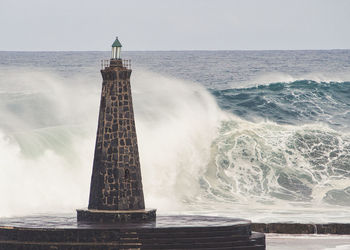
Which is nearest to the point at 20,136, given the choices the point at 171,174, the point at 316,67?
the point at 171,174

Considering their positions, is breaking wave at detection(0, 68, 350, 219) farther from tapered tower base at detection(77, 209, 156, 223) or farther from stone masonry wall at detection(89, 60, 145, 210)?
stone masonry wall at detection(89, 60, 145, 210)

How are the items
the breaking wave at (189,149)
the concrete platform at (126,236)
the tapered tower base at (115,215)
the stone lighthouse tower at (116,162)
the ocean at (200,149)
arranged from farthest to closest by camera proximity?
the breaking wave at (189,149), the ocean at (200,149), the stone lighthouse tower at (116,162), the tapered tower base at (115,215), the concrete platform at (126,236)

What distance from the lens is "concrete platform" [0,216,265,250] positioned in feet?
65.3

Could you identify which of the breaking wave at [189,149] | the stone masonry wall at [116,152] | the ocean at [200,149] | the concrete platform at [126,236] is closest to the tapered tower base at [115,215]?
the stone masonry wall at [116,152]

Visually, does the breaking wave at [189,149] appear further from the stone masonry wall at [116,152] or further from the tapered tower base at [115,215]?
the stone masonry wall at [116,152]

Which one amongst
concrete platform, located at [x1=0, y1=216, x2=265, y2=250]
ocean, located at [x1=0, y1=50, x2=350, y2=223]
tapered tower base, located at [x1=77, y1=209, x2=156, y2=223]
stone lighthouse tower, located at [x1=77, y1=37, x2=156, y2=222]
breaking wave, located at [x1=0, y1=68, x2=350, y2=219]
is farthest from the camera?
breaking wave, located at [x1=0, y1=68, x2=350, y2=219]

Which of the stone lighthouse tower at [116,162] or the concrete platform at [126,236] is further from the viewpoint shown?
the stone lighthouse tower at [116,162]

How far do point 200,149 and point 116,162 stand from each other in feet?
55.9

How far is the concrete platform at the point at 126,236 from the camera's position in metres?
19.9

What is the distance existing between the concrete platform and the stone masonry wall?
1.10 m

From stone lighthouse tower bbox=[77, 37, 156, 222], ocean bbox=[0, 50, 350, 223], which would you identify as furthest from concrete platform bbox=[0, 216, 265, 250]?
ocean bbox=[0, 50, 350, 223]

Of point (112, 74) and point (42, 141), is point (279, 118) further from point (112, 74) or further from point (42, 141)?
point (112, 74)

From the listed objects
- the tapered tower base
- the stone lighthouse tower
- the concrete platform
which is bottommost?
the concrete platform

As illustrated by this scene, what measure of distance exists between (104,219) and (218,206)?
11725mm
